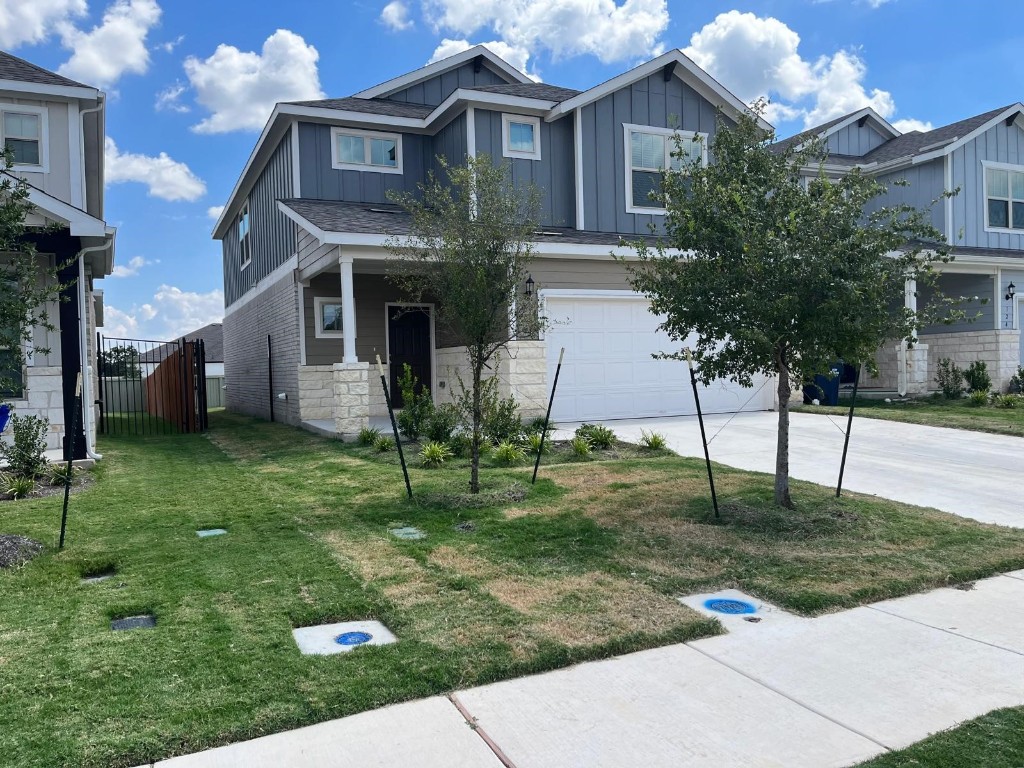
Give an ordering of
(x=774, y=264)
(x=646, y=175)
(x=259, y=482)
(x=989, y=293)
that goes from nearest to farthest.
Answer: (x=774, y=264) < (x=259, y=482) < (x=646, y=175) < (x=989, y=293)

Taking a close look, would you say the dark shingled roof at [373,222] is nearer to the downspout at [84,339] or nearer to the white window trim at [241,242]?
the downspout at [84,339]

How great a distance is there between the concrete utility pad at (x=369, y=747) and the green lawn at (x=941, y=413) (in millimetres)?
11562

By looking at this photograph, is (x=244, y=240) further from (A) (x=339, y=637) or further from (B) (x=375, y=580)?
(A) (x=339, y=637)

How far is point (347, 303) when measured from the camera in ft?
38.5

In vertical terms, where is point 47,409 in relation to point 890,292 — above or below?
below

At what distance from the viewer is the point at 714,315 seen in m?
6.55

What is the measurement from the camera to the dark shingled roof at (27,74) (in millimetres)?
12078

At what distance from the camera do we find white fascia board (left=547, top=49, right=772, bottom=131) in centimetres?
1440

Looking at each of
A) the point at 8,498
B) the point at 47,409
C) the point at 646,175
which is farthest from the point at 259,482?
the point at 646,175

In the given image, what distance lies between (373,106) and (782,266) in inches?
471

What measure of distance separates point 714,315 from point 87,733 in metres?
5.28

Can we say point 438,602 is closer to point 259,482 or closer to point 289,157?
point 259,482

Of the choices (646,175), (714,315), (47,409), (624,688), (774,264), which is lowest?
(624,688)

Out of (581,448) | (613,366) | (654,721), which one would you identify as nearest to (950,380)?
(613,366)
